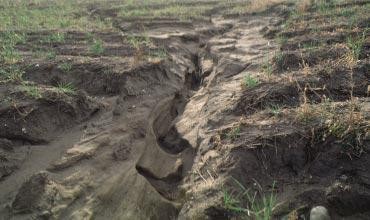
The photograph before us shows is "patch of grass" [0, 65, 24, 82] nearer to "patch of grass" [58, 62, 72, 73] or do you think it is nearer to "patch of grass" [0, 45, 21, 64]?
"patch of grass" [0, 45, 21, 64]

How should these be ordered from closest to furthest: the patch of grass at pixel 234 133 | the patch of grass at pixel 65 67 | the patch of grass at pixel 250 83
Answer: the patch of grass at pixel 234 133 → the patch of grass at pixel 250 83 → the patch of grass at pixel 65 67

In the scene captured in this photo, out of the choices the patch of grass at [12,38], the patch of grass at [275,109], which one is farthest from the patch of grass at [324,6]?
the patch of grass at [12,38]

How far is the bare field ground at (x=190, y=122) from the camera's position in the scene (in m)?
3.65

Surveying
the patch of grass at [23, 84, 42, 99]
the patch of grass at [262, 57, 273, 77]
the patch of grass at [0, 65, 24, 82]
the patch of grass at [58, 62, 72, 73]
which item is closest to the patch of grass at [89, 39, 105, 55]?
the patch of grass at [58, 62, 72, 73]

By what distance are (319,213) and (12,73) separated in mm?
4177

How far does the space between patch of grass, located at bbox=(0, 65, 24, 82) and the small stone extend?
154 inches

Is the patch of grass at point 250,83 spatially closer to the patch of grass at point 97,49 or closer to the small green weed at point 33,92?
the small green weed at point 33,92

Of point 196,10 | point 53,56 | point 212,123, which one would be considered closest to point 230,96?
point 212,123

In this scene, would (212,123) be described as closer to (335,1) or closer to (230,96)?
(230,96)

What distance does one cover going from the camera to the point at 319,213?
3268mm

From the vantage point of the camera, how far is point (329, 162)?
3.63m

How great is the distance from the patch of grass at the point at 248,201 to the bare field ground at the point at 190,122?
1 centimetres

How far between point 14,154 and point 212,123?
210 centimetres

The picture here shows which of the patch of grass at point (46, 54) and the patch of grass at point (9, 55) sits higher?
the patch of grass at point (9, 55)
